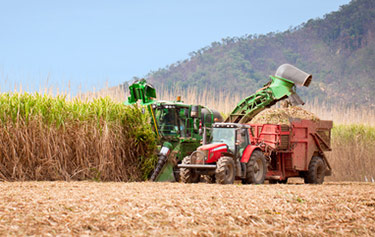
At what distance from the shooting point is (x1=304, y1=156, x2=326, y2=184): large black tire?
14219mm

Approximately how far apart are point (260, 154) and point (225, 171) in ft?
4.70

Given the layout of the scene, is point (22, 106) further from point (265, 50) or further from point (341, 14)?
point (341, 14)

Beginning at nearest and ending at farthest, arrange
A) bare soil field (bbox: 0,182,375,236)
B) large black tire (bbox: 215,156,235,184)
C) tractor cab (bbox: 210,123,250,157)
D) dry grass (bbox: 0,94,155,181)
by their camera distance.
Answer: bare soil field (bbox: 0,182,375,236) → large black tire (bbox: 215,156,235,184) → dry grass (bbox: 0,94,155,181) → tractor cab (bbox: 210,123,250,157)

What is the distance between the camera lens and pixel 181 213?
→ 7.30 metres

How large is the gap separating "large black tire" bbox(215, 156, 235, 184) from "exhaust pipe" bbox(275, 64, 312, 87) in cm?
420

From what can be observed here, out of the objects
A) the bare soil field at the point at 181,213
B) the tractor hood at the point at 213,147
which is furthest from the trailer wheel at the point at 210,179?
the bare soil field at the point at 181,213

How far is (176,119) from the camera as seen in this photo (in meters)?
13.7

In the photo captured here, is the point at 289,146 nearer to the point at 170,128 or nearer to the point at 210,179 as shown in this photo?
the point at 210,179

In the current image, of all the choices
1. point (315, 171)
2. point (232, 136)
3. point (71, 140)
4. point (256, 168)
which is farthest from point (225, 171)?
point (71, 140)

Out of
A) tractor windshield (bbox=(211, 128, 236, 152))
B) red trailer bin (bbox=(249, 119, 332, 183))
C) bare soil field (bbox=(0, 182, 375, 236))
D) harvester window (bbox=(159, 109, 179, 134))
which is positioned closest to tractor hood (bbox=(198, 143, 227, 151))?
tractor windshield (bbox=(211, 128, 236, 152))

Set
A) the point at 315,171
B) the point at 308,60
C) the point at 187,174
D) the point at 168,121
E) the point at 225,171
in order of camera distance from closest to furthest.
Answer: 1. the point at 225,171
2. the point at 187,174
3. the point at 168,121
4. the point at 315,171
5. the point at 308,60

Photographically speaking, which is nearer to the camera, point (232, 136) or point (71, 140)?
point (232, 136)

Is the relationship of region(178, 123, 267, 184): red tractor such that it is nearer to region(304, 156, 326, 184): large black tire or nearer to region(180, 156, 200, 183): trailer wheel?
region(180, 156, 200, 183): trailer wheel

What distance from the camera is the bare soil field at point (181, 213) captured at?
6.51m
